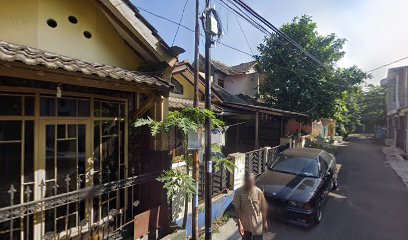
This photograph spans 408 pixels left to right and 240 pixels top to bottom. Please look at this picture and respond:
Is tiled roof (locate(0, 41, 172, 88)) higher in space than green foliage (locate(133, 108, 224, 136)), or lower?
higher

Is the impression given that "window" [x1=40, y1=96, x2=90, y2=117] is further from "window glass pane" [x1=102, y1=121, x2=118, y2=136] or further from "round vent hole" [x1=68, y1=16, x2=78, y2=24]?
"round vent hole" [x1=68, y1=16, x2=78, y2=24]

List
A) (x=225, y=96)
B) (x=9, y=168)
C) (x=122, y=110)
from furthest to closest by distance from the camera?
(x=225, y=96) → (x=122, y=110) → (x=9, y=168)

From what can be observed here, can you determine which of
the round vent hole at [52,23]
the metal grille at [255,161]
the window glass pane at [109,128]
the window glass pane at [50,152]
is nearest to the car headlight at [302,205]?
the metal grille at [255,161]

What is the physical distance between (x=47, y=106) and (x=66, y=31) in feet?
4.33

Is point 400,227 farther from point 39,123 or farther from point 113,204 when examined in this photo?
point 39,123

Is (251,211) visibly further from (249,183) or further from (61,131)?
(61,131)

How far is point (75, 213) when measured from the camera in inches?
154

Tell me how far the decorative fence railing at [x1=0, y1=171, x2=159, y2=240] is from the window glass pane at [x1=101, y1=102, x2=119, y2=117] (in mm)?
1074

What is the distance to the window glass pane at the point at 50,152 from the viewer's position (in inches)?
141

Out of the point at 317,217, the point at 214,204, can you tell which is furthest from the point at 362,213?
the point at 214,204

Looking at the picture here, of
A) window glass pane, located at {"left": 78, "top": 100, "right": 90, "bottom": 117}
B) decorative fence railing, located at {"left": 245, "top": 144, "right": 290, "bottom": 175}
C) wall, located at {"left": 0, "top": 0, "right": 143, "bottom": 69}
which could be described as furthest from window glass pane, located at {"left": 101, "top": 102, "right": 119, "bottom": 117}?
decorative fence railing, located at {"left": 245, "top": 144, "right": 290, "bottom": 175}

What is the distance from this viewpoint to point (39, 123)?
3482 millimetres

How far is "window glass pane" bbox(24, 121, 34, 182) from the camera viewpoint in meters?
3.38

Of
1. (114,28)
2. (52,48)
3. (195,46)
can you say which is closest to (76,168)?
(52,48)
